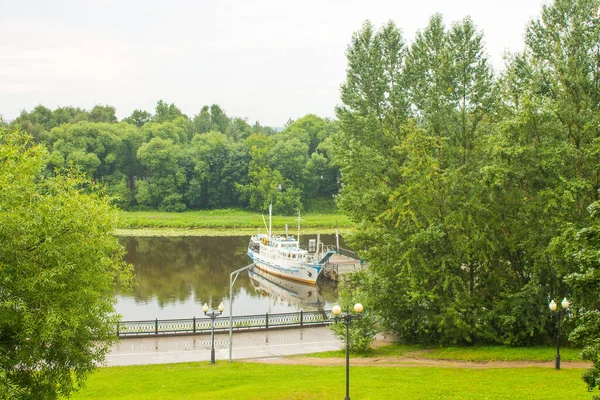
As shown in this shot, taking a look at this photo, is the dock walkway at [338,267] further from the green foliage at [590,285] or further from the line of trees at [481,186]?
the green foliage at [590,285]

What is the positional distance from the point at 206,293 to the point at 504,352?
26236 millimetres

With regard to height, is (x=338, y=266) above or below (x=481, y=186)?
below

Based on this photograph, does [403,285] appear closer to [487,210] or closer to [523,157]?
[487,210]

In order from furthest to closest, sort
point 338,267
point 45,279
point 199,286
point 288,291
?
1. point 338,267
2. point 288,291
3. point 199,286
4. point 45,279

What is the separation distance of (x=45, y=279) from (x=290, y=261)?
38.3 metres

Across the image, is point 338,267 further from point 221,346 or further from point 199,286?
point 221,346

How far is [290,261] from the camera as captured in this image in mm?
51844

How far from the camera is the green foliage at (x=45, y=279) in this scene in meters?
14.2

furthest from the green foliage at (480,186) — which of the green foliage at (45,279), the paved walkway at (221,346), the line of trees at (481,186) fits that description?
the green foliage at (45,279)

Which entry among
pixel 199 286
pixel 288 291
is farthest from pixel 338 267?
pixel 199 286

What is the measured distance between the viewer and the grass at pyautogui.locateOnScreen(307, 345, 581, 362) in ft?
77.2

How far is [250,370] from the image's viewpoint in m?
22.9

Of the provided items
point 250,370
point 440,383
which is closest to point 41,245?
point 250,370

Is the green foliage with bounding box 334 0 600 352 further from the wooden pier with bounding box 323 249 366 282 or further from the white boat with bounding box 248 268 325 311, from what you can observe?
the wooden pier with bounding box 323 249 366 282
